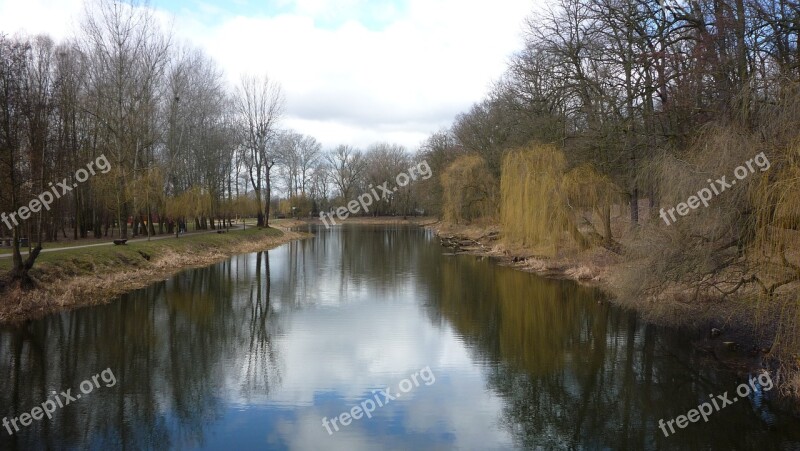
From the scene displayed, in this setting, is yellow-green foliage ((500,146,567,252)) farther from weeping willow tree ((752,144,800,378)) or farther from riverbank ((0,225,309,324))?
riverbank ((0,225,309,324))

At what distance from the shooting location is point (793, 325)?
7.16 metres

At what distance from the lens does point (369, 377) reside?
29.7 feet

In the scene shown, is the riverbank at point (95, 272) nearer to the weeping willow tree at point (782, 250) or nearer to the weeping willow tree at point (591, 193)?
the weeping willow tree at point (782, 250)

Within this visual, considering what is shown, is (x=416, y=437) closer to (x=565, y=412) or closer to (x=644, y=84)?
(x=565, y=412)

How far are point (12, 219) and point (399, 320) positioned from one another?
9847mm

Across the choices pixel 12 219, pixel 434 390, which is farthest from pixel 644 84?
→ pixel 12 219

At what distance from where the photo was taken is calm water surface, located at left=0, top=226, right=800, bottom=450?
674cm

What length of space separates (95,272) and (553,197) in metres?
15.8

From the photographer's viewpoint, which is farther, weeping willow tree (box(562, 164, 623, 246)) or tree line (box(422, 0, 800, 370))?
weeping willow tree (box(562, 164, 623, 246))

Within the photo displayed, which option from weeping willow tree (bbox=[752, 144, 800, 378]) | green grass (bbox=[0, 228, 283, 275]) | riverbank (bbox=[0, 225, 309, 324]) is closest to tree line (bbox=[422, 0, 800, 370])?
weeping willow tree (bbox=[752, 144, 800, 378])

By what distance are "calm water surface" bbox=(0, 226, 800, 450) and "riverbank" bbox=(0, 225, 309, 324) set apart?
0.88 m

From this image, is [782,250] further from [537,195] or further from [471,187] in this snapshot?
[471,187]

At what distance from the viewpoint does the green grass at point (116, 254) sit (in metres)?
15.8

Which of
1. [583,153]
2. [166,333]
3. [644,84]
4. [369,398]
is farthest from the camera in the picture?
[583,153]
